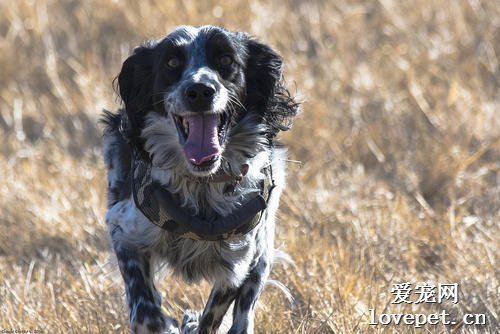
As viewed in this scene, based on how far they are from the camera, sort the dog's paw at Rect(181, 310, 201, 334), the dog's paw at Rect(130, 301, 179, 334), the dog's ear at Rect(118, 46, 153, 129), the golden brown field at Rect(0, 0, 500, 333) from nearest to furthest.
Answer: the dog's paw at Rect(130, 301, 179, 334) → the dog's ear at Rect(118, 46, 153, 129) → the dog's paw at Rect(181, 310, 201, 334) → the golden brown field at Rect(0, 0, 500, 333)

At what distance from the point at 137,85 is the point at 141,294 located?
85cm

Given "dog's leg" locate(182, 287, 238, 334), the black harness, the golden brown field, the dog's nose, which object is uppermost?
the dog's nose

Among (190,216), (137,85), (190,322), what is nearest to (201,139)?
(190,216)

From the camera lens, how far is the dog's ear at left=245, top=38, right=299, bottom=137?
434 cm

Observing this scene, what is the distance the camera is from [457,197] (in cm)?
648

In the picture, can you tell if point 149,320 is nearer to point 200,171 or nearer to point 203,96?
point 200,171

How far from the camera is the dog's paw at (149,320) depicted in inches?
155

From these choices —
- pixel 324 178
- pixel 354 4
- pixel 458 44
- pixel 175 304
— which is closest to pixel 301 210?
pixel 324 178

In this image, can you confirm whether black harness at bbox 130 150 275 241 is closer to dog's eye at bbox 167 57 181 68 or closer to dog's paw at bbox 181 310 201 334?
dog's eye at bbox 167 57 181 68

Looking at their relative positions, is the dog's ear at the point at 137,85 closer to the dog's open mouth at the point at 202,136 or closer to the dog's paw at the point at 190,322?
the dog's open mouth at the point at 202,136

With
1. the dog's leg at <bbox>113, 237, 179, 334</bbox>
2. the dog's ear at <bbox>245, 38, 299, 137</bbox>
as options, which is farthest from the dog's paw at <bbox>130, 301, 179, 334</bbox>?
the dog's ear at <bbox>245, 38, 299, 137</bbox>

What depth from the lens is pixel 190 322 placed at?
4520 millimetres

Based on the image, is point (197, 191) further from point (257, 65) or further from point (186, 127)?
point (257, 65)

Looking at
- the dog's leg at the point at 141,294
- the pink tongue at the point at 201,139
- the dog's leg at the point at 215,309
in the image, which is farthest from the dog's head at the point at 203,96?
the dog's leg at the point at 215,309
